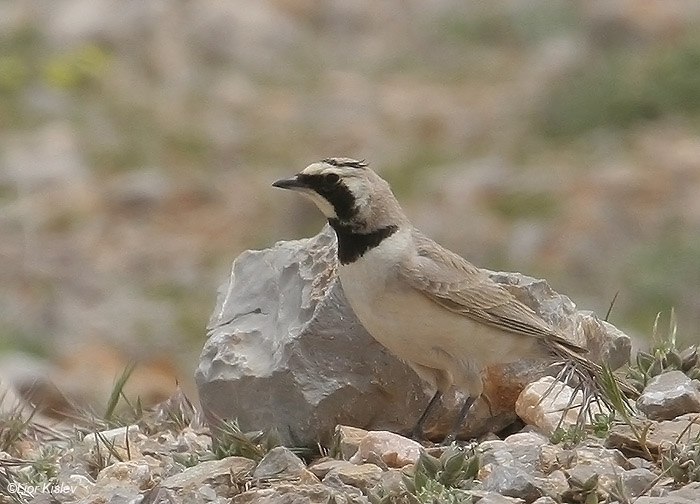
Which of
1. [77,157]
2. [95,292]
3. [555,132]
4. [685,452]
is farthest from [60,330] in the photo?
[685,452]

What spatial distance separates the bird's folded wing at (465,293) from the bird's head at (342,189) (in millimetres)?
259

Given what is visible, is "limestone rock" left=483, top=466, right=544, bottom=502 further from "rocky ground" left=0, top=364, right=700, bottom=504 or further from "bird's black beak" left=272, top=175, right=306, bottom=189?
"bird's black beak" left=272, top=175, right=306, bottom=189

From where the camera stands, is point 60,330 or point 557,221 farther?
point 557,221

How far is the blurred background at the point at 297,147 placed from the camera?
13.8 meters

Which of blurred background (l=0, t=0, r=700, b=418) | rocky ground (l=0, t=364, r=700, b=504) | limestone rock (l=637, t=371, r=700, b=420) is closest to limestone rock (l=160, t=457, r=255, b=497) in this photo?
rocky ground (l=0, t=364, r=700, b=504)

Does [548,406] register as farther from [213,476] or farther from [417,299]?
[213,476]

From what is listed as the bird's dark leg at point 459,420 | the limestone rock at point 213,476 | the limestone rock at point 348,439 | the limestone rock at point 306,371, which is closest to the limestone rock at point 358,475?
the limestone rock at point 348,439

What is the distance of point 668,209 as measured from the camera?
1548 cm

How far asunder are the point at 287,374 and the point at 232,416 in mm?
360

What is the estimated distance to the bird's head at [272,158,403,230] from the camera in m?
5.93

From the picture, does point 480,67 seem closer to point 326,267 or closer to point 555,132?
point 555,132

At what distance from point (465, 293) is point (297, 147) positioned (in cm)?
1279

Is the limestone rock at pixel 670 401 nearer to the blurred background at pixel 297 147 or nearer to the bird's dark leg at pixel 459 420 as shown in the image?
the bird's dark leg at pixel 459 420

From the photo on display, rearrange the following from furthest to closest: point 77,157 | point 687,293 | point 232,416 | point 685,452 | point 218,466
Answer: point 77,157 < point 687,293 < point 232,416 < point 218,466 < point 685,452
